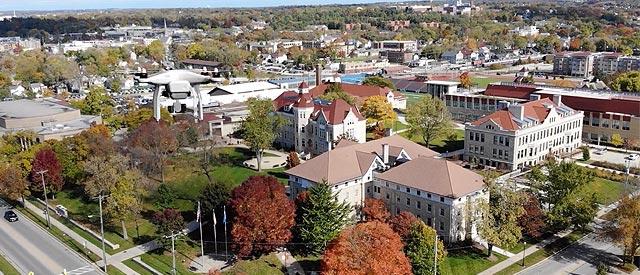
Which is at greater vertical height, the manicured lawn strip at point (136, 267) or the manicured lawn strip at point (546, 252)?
the manicured lawn strip at point (136, 267)

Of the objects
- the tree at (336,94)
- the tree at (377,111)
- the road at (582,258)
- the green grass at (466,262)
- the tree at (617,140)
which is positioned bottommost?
the road at (582,258)

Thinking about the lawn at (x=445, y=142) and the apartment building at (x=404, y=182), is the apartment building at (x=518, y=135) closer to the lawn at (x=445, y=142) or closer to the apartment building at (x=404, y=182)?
the lawn at (x=445, y=142)

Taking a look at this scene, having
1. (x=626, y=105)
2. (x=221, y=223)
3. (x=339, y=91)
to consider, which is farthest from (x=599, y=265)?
(x=339, y=91)

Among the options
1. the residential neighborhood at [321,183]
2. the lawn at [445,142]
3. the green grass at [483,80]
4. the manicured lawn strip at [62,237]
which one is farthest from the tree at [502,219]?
the green grass at [483,80]

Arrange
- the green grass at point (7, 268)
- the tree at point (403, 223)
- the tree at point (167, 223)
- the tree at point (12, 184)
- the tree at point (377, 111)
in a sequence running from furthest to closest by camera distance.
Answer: the tree at point (377, 111) → the tree at point (12, 184) → the tree at point (167, 223) → the tree at point (403, 223) → the green grass at point (7, 268)

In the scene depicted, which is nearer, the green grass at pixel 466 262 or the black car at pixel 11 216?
the green grass at pixel 466 262

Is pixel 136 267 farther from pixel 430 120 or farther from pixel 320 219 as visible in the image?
pixel 430 120

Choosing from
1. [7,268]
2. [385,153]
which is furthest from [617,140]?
[7,268]

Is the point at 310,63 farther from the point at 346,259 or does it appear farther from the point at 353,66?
the point at 346,259
